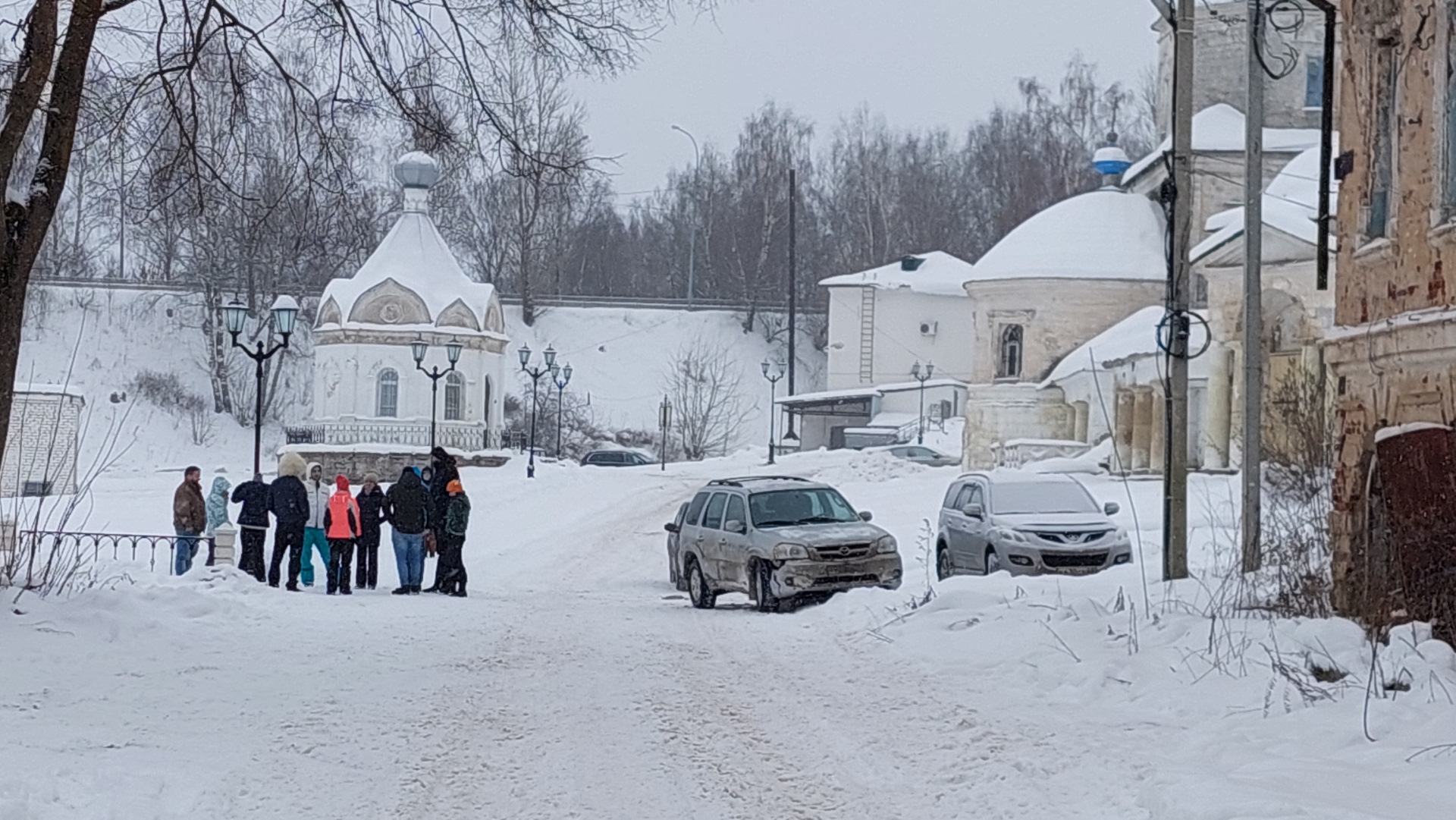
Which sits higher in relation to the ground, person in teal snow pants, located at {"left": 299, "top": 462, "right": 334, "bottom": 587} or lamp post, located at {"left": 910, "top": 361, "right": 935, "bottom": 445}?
lamp post, located at {"left": 910, "top": 361, "right": 935, "bottom": 445}

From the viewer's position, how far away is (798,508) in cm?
2011

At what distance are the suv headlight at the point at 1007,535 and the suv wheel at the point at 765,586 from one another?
409 centimetres

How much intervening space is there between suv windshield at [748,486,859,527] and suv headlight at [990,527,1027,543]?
92.5 inches

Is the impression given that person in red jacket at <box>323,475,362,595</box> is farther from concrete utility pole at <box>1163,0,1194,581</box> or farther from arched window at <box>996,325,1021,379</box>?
arched window at <box>996,325,1021,379</box>

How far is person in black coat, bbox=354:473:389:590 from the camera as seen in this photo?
2095cm

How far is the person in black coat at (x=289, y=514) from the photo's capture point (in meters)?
19.9

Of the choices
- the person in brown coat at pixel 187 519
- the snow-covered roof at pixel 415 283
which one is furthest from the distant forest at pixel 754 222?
the person in brown coat at pixel 187 519

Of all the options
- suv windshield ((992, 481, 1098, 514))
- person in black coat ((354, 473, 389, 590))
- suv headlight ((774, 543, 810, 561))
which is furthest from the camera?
suv windshield ((992, 481, 1098, 514))

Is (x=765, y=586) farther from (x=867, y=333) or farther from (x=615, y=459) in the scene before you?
(x=867, y=333)

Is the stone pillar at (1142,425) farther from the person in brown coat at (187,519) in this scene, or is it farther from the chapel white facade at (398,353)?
the person in brown coat at (187,519)

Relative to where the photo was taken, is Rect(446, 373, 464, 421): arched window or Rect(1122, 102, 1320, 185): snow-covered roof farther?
Rect(446, 373, 464, 421): arched window

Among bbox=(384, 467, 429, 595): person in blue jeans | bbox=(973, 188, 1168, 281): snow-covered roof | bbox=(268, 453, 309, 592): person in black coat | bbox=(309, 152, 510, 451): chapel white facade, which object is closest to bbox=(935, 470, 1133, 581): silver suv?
bbox=(384, 467, 429, 595): person in blue jeans

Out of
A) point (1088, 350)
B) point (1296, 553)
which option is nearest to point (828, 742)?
point (1296, 553)

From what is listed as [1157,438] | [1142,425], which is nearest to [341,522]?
[1157,438]
